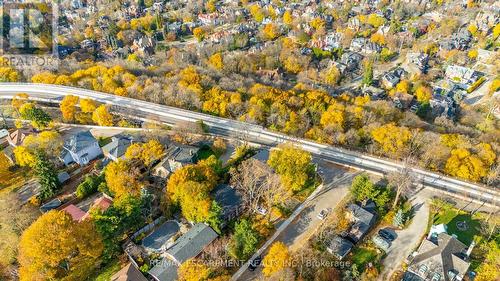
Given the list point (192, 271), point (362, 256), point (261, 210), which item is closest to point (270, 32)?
point (261, 210)

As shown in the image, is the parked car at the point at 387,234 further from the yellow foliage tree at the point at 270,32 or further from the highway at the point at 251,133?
the yellow foliage tree at the point at 270,32

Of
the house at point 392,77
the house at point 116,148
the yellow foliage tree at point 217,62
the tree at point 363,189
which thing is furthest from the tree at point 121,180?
the house at point 392,77

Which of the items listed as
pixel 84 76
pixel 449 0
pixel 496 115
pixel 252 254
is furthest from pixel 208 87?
pixel 449 0

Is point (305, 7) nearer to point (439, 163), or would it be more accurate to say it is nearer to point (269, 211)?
point (439, 163)

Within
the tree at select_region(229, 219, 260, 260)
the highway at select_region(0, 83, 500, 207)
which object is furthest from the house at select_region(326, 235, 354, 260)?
the highway at select_region(0, 83, 500, 207)

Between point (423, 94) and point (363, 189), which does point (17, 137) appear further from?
point (423, 94)

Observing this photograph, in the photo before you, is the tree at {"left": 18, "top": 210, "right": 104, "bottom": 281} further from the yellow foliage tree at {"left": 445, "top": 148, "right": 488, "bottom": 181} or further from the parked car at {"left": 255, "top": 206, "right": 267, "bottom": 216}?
the yellow foliage tree at {"left": 445, "top": 148, "right": 488, "bottom": 181}

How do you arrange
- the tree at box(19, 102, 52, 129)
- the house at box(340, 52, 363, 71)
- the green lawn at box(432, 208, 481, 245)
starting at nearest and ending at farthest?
1. the green lawn at box(432, 208, 481, 245)
2. the tree at box(19, 102, 52, 129)
3. the house at box(340, 52, 363, 71)
